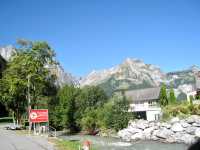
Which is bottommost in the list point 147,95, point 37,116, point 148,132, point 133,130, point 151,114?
point 148,132

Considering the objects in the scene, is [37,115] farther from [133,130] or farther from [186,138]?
[186,138]

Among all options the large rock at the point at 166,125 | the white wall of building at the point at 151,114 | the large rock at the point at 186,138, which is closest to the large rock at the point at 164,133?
the large rock at the point at 166,125

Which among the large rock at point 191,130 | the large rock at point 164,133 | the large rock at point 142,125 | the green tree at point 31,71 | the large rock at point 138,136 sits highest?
the green tree at point 31,71

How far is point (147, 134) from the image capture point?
56.1 meters

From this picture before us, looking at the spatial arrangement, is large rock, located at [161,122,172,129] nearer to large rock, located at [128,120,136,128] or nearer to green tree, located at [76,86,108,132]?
large rock, located at [128,120,136,128]

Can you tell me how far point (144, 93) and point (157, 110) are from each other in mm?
31180

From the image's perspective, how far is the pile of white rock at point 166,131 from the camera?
50.8 meters

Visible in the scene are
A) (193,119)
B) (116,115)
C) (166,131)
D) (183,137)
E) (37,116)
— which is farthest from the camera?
(116,115)

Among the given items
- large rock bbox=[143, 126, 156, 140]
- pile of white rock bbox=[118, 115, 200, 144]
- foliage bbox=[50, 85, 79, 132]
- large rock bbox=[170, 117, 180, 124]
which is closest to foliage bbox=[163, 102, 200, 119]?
large rock bbox=[170, 117, 180, 124]

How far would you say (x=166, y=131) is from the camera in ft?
174

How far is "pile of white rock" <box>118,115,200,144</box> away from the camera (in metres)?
50.8

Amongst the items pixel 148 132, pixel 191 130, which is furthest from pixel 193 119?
pixel 148 132

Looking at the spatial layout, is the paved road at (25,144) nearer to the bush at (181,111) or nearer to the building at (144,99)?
the bush at (181,111)

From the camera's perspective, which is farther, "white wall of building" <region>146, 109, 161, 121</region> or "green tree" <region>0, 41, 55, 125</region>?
"white wall of building" <region>146, 109, 161, 121</region>
